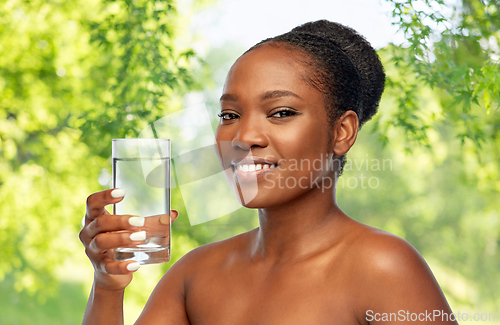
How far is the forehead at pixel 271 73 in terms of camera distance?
1.00 meters

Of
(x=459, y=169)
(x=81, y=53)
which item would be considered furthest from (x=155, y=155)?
(x=459, y=169)

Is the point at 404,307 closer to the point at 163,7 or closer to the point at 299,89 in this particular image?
the point at 299,89

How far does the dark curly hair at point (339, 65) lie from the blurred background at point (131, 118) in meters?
1.68

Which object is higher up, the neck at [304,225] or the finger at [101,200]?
the finger at [101,200]

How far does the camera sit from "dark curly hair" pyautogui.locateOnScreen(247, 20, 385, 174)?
1.05 meters

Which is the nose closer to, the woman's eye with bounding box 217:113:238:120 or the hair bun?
the woman's eye with bounding box 217:113:238:120

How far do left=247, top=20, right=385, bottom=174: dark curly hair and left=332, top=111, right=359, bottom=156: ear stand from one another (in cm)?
2

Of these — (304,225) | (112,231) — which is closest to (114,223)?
(112,231)

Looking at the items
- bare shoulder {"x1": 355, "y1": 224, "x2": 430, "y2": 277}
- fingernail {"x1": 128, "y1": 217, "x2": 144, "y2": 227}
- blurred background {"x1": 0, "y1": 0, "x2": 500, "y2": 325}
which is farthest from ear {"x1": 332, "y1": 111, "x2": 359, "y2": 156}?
blurred background {"x1": 0, "y1": 0, "x2": 500, "y2": 325}

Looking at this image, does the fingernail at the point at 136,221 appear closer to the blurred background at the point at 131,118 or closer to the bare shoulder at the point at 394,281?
the bare shoulder at the point at 394,281

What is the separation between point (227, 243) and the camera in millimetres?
1257

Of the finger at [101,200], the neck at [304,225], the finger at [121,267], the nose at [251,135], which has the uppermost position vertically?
the nose at [251,135]

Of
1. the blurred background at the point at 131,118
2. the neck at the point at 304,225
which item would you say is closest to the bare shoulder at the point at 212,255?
the neck at the point at 304,225

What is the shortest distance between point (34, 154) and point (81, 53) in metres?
0.97
